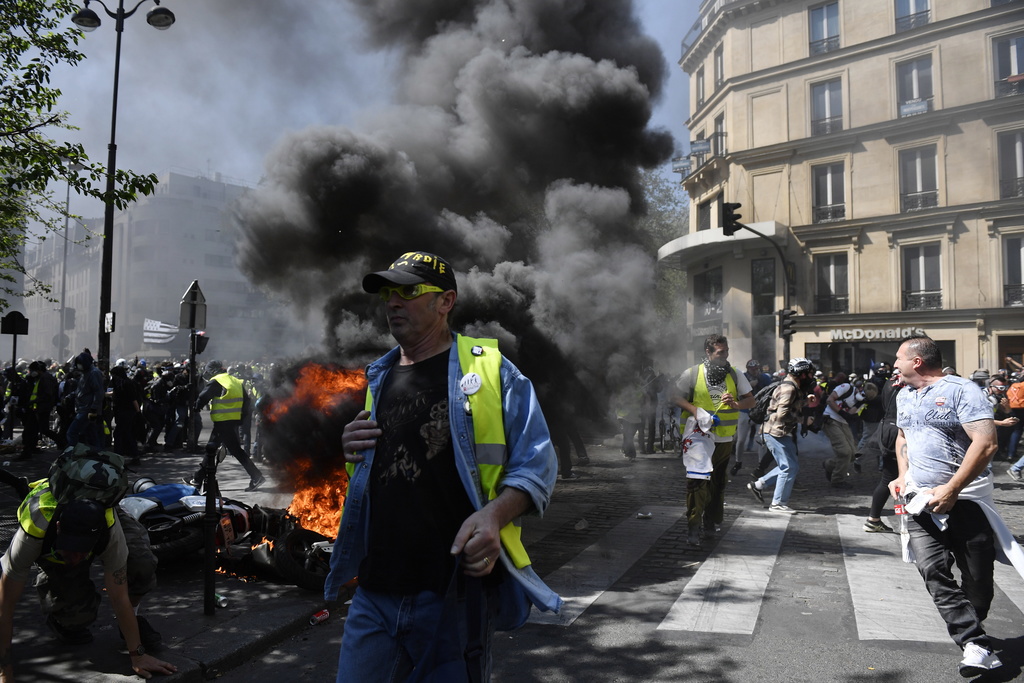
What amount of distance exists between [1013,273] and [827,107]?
7.24 metres

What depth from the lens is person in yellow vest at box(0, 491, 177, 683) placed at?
3076mm

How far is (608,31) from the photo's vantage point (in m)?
11.0

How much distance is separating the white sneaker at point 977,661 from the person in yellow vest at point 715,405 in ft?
8.63

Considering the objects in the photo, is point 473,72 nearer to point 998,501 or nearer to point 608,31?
point 608,31

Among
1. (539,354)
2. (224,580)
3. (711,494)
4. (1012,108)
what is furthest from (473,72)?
(1012,108)

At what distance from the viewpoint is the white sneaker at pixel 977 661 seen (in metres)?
3.19

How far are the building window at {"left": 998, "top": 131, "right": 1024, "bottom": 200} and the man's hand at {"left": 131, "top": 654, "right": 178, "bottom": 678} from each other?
20.8 meters

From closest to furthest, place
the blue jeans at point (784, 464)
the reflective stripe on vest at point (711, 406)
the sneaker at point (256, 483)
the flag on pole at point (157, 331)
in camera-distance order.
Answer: the reflective stripe on vest at point (711, 406) → the blue jeans at point (784, 464) → the sneaker at point (256, 483) → the flag on pole at point (157, 331)

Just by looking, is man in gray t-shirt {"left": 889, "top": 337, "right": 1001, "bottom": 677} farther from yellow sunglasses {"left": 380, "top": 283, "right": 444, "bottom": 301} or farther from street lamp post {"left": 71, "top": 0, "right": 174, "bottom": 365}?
street lamp post {"left": 71, "top": 0, "right": 174, "bottom": 365}

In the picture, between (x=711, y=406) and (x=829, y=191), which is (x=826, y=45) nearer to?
(x=829, y=191)

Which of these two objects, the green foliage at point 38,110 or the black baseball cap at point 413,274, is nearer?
the black baseball cap at point 413,274

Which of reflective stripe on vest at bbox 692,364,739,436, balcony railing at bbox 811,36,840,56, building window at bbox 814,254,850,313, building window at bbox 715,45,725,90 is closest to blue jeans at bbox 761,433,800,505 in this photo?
reflective stripe on vest at bbox 692,364,739,436

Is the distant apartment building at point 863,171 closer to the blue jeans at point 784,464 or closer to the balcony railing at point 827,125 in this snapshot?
the balcony railing at point 827,125

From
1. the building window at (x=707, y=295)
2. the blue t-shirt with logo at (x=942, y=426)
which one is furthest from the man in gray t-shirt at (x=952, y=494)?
the building window at (x=707, y=295)
